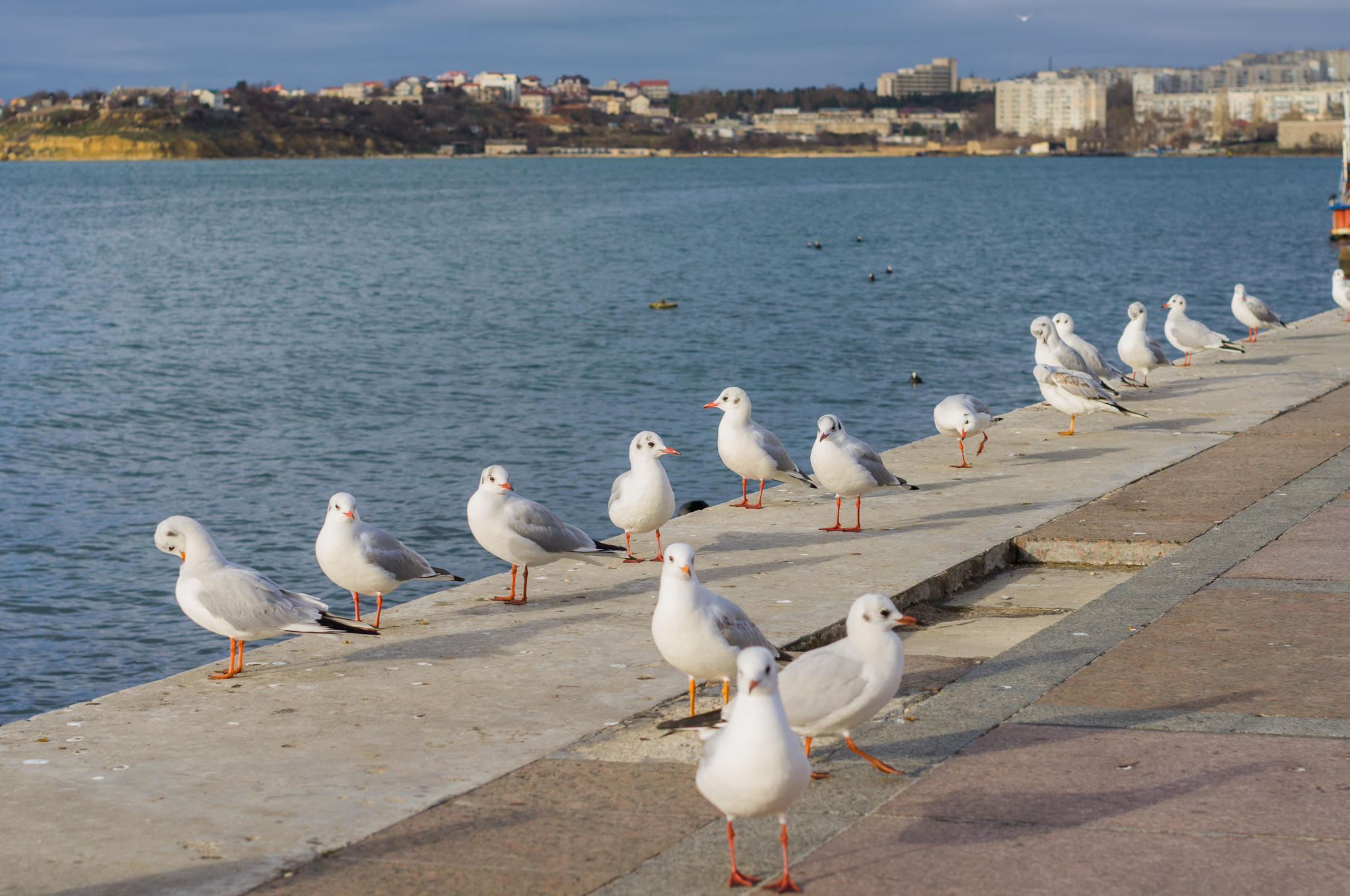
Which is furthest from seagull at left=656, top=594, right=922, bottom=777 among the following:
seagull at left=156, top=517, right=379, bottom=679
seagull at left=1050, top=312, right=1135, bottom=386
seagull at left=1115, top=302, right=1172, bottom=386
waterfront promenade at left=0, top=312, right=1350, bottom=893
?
seagull at left=1115, top=302, right=1172, bottom=386

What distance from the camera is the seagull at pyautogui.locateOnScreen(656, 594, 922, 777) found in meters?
4.83

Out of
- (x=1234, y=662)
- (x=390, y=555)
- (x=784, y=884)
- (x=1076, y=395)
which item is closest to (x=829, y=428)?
(x=390, y=555)

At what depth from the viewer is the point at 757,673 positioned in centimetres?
406

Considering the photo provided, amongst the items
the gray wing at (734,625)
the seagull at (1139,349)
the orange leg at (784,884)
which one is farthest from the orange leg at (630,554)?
the seagull at (1139,349)

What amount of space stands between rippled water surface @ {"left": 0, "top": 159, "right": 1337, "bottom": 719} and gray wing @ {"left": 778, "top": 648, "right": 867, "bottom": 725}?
7.30 meters

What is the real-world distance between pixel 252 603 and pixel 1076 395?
825 cm

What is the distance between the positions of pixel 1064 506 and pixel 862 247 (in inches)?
2319

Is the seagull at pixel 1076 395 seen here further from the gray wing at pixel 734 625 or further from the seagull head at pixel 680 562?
the seagull head at pixel 680 562

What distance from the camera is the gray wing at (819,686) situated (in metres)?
4.81

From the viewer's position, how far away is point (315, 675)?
6625 mm

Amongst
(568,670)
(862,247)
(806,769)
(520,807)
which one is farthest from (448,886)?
(862,247)

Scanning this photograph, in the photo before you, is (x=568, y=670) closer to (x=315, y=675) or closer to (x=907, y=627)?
(x=315, y=675)

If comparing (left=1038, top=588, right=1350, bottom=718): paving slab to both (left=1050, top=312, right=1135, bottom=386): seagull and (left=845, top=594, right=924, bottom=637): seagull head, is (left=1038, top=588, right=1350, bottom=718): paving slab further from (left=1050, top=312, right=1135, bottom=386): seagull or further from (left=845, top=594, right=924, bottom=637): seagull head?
(left=1050, top=312, right=1135, bottom=386): seagull

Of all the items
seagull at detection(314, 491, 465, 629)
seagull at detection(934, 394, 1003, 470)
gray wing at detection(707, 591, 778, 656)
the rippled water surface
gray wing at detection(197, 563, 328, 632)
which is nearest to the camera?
gray wing at detection(707, 591, 778, 656)
